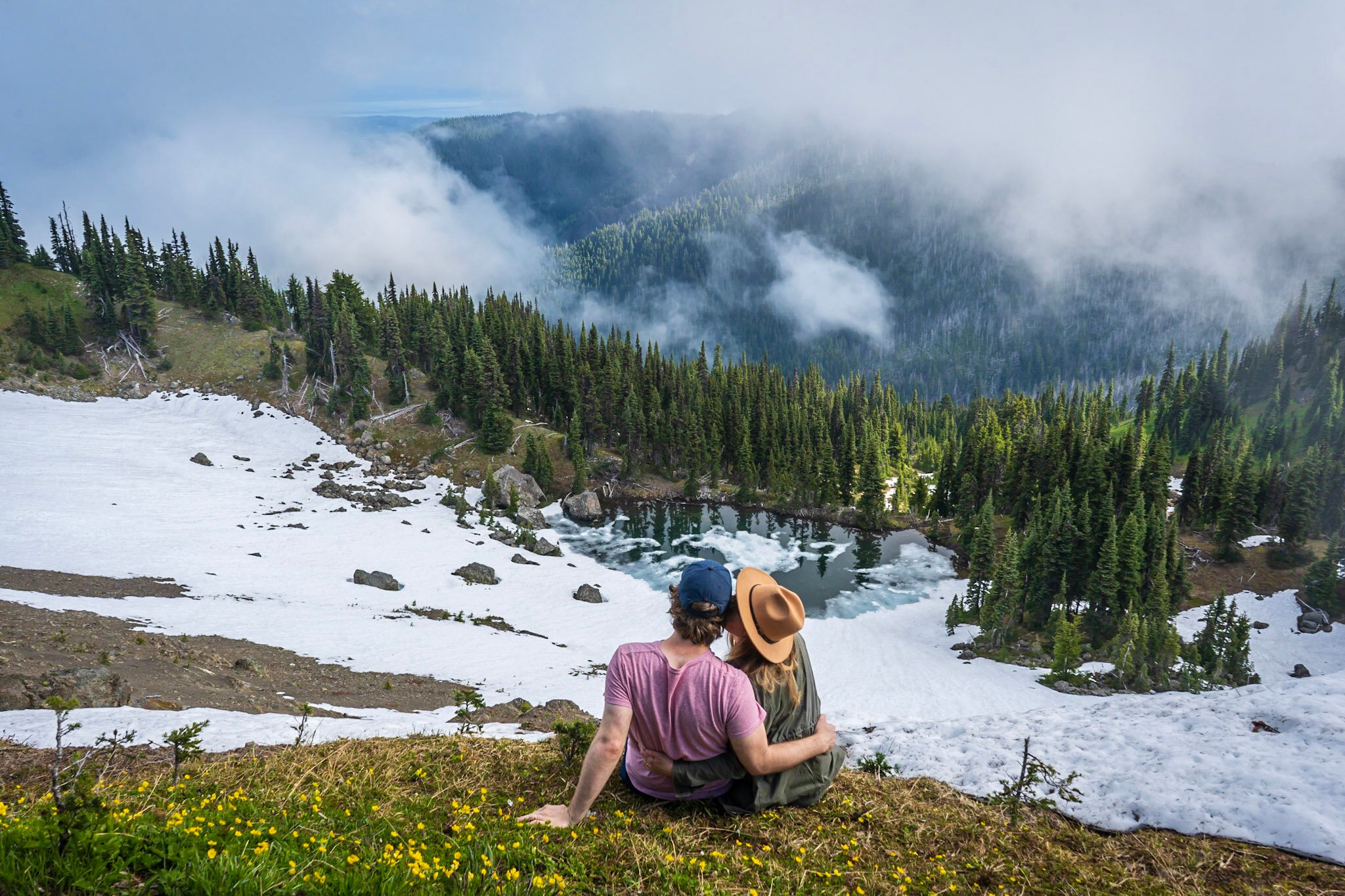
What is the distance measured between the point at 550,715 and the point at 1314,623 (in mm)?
65259

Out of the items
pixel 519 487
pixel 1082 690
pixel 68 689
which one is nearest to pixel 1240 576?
pixel 1082 690

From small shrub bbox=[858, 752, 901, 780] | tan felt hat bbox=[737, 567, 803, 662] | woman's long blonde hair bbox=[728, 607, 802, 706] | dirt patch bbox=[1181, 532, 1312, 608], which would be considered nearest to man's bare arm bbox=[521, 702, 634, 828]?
woman's long blonde hair bbox=[728, 607, 802, 706]

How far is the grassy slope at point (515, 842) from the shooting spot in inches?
124

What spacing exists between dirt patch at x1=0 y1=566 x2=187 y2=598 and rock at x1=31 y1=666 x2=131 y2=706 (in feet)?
52.7

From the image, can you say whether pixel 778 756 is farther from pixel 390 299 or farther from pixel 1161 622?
pixel 390 299

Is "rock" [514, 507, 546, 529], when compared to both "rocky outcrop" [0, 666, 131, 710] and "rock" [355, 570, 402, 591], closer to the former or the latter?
"rock" [355, 570, 402, 591]

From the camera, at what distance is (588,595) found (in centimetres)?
4384

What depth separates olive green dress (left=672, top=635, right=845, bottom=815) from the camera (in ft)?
16.7

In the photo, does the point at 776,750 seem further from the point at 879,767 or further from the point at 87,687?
the point at 87,687

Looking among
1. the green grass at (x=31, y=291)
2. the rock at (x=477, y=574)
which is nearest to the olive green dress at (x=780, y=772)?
the rock at (x=477, y=574)

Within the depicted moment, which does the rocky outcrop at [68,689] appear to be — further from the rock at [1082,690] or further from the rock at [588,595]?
the rock at [1082,690]

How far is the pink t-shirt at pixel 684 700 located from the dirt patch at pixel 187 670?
12948 millimetres

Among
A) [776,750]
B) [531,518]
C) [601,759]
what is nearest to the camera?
[601,759]

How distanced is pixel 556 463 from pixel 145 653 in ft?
208
